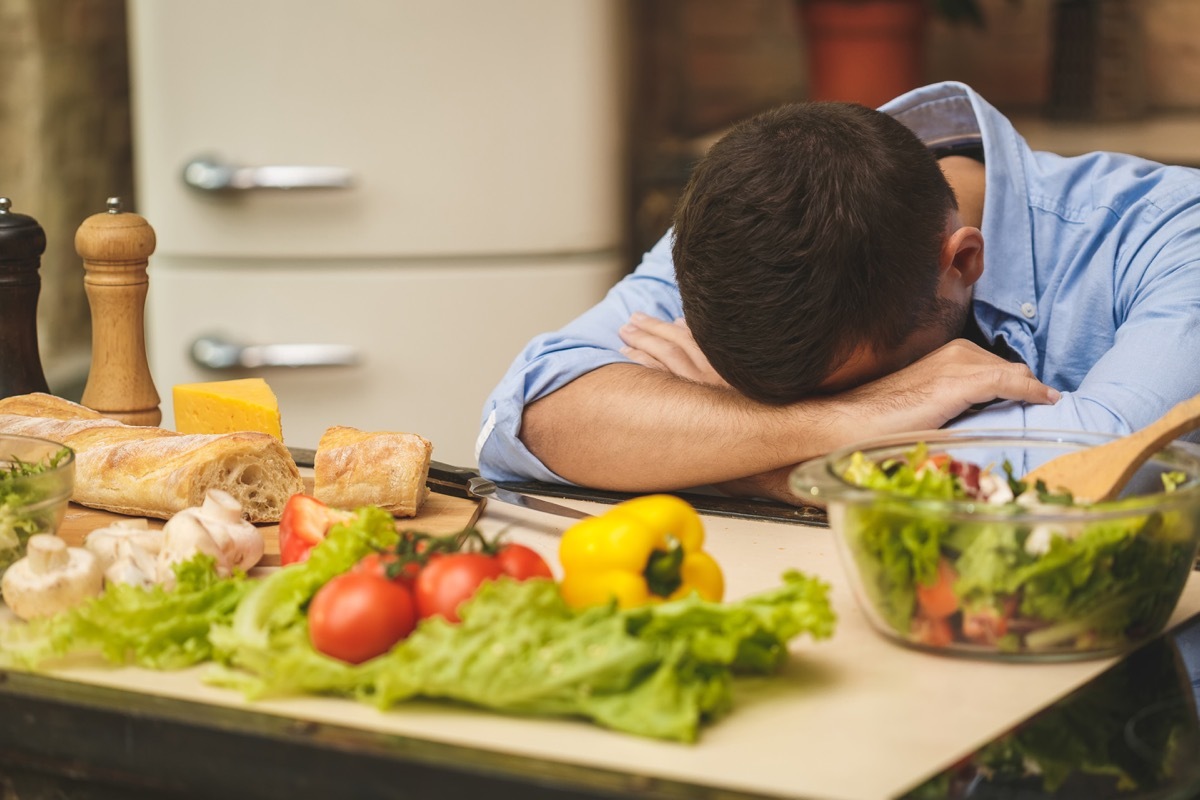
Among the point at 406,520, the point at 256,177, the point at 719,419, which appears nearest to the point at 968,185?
the point at 719,419

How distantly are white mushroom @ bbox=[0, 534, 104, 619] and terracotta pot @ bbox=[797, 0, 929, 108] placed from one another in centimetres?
229

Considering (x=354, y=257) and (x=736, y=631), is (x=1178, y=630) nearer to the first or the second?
(x=736, y=631)

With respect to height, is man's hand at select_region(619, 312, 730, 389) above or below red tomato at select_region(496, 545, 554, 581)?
below

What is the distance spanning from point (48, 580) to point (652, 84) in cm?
283

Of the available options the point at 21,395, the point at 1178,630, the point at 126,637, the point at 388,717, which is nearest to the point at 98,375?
the point at 21,395

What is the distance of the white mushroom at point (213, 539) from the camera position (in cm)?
110

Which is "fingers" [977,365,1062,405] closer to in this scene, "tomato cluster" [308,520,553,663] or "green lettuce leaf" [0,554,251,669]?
"tomato cluster" [308,520,553,663]

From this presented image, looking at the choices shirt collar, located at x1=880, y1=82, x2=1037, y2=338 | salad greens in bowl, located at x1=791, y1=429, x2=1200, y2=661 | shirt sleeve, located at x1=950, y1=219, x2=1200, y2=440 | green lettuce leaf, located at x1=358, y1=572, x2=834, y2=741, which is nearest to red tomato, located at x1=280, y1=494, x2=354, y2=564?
green lettuce leaf, located at x1=358, y1=572, x2=834, y2=741

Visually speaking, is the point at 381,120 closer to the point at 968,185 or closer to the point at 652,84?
the point at 652,84

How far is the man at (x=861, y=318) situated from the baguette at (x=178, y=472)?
1.06 ft

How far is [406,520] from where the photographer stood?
4.49ft

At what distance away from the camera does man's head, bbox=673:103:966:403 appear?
144cm

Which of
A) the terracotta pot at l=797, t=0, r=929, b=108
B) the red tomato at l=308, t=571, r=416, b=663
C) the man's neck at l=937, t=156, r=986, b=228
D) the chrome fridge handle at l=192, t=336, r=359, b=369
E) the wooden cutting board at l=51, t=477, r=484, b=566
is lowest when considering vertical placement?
the chrome fridge handle at l=192, t=336, r=359, b=369

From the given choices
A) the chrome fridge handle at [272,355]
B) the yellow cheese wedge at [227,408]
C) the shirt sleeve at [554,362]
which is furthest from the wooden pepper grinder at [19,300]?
the chrome fridge handle at [272,355]
